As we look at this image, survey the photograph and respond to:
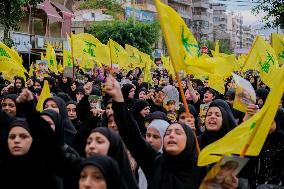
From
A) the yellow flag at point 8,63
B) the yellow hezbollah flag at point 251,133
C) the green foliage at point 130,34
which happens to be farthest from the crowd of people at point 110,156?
the green foliage at point 130,34

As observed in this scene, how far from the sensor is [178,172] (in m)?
3.68

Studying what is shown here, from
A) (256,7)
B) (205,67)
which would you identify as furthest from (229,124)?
(256,7)

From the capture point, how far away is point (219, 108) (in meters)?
4.84

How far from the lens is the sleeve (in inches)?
154

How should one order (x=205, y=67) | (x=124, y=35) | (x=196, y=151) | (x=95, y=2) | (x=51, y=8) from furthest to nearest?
(x=95, y=2)
(x=124, y=35)
(x=51, y=8)
(x=205, y=67)
(x=196, y=151)

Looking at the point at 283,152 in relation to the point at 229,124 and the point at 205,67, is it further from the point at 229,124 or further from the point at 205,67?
the point at 205,67

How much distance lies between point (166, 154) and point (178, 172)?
0.51ft

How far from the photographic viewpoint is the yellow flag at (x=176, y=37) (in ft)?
14.4

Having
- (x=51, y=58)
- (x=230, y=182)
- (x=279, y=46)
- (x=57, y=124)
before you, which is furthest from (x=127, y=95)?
(x=51, y=58)

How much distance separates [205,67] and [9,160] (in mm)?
1914

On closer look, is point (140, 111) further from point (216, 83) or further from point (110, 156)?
point (110, 156)

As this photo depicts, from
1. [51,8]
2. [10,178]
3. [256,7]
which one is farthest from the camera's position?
[51,8]

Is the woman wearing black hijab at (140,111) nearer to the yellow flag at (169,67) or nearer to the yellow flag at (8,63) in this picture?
the yellow flag at (8,63)

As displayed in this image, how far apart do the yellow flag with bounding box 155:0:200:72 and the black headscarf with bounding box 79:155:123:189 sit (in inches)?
55.9
